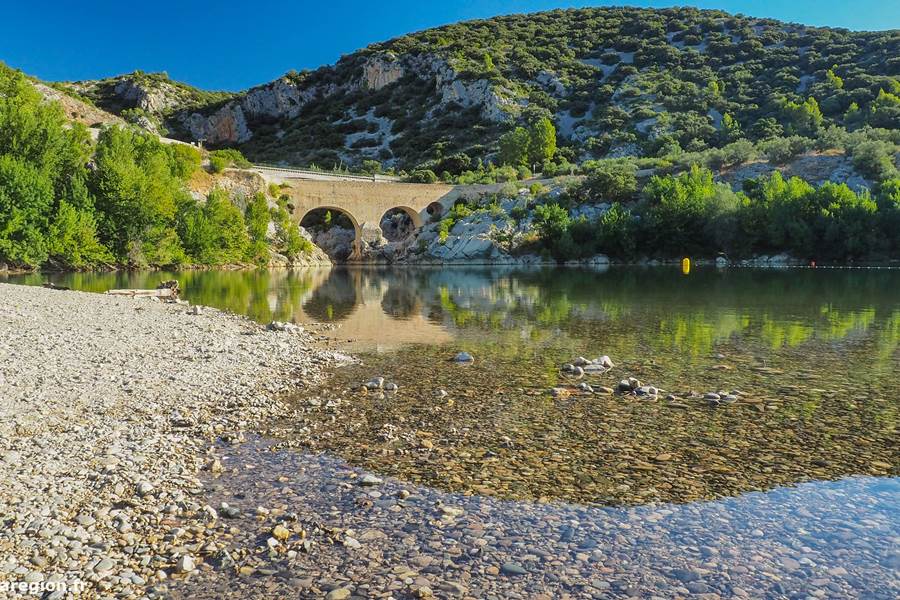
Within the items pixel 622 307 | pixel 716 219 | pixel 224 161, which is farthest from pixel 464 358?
pixel 224 161

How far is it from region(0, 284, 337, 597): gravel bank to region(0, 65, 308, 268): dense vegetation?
23085 millimetres

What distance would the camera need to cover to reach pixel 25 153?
1380 inches

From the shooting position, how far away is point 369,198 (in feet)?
220

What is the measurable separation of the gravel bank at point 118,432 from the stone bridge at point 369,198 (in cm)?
5186

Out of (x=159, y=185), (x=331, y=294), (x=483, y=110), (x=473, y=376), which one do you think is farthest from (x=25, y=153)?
(x=483, y=110)

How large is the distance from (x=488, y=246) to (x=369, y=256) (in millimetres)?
14977

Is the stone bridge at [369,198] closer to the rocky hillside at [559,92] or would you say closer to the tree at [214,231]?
the tree at [214,231]

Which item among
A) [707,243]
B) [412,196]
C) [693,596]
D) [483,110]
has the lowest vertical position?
[693,596]

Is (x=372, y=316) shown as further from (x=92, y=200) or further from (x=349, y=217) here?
(x=349, y=217)

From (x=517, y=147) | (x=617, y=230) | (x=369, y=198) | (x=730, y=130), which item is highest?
(x=730, y=130)

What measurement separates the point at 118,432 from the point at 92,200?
3663cm

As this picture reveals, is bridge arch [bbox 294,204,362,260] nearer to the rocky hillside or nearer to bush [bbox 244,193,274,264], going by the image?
bush [bbox 244,193,274,264]

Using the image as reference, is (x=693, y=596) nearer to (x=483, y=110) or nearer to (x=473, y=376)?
(x=473, y=376)

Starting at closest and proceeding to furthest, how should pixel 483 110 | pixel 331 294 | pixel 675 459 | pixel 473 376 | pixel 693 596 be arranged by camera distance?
pixel 693 596 → pixel 675 459 → pixel 473 376 → pixel 331 294 → pixel 483 110
